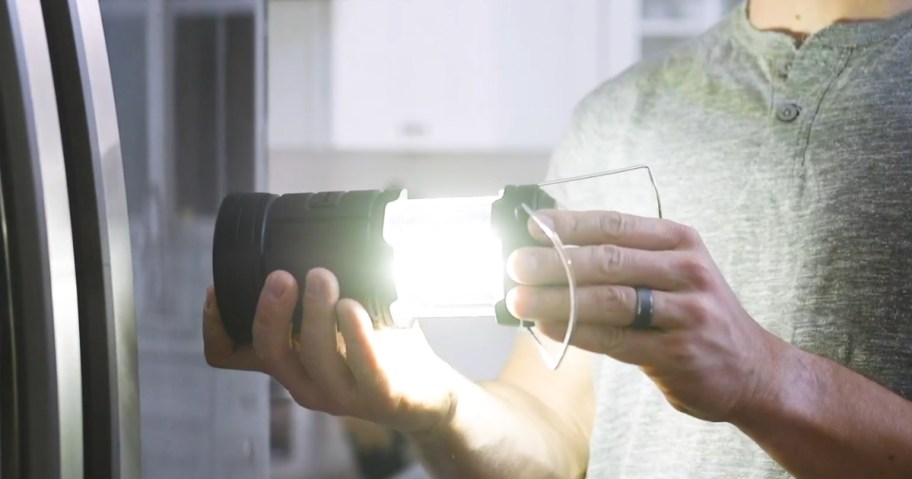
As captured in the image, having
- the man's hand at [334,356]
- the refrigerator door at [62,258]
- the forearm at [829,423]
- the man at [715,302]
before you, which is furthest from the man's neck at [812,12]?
the refrigerator door at [62,258]

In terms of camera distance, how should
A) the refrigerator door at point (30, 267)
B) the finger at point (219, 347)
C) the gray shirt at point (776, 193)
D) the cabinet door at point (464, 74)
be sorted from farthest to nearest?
the cabinet door at point (464, 74) → the gray shirt at point (776, 193) → the finger at point (219, 347) → the refrigerator door at point (30, 267)

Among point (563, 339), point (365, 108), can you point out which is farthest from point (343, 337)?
point (365, 108)

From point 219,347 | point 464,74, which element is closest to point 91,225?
point 219,347

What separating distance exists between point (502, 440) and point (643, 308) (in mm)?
322

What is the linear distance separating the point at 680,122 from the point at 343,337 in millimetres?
406

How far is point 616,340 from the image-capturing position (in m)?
0.47

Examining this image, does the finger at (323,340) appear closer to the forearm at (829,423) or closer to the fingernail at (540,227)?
the fingernail at (540,227)

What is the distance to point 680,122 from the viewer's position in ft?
2.66

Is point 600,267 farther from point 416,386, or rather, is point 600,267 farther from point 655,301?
point 416,386

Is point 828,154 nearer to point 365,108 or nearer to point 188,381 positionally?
point 188,381

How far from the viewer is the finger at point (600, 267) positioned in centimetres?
44

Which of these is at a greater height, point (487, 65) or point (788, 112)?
point (788, 112)

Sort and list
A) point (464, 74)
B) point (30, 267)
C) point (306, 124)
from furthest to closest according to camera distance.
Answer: point (464, 74)
point (306, 124)
point (30, 267)

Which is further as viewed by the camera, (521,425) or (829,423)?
(521,425)
